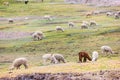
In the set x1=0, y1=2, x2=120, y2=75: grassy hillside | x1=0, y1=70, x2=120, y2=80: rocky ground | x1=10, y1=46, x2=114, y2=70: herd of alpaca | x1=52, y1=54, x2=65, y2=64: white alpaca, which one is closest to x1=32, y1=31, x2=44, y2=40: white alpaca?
x1=0, y1=2, x2=120, y2=75: grassy hillside

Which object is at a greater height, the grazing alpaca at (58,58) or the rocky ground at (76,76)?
the grazing alpaca at (58,58)

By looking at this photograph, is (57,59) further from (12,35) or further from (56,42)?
(12,35)

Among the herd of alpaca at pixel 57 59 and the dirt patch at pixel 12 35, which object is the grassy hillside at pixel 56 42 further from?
the herd of alpaca at pixel 57 59

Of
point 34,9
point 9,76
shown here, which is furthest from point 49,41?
point 34,9

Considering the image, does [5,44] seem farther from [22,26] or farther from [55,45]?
[22,26]

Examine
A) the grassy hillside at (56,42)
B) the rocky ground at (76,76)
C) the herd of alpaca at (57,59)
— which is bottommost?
the rocky ground at (76,76)

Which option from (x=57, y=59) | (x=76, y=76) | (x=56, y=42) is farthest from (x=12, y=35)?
(x=76, y=76)

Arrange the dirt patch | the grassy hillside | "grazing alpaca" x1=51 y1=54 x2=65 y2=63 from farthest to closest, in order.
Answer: the dirt patch, the grassy hillside, "grazing alpaca" x1=51 y1=54 x2=65 y2=63

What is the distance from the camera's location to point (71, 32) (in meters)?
52.3

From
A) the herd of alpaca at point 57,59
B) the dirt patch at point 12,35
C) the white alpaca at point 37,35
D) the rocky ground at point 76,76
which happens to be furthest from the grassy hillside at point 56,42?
the rocky ground at point 76,76

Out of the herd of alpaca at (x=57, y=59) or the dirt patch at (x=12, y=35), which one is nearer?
the herd of alpaca at (x=57, y=59)

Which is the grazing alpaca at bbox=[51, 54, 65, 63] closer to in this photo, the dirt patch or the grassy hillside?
the grassy hillside

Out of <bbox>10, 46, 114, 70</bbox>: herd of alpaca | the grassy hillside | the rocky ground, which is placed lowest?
the rocky ground

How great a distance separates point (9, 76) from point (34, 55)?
1698 cm
